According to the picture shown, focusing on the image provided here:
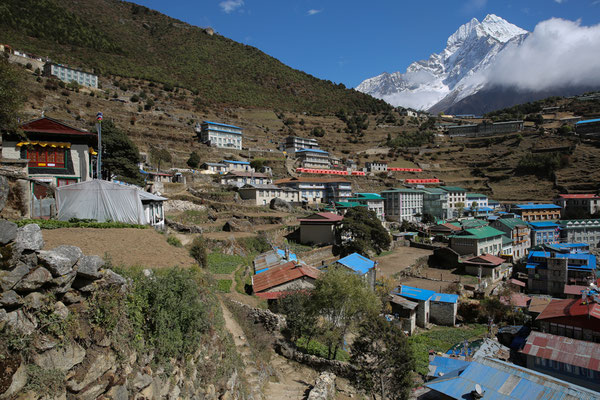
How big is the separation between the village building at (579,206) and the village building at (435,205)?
64.4 ft

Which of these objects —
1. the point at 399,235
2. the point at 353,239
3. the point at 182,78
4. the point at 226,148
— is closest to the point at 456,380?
the point at 353,239

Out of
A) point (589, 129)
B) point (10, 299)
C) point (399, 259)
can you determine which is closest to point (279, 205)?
point (399, 259)

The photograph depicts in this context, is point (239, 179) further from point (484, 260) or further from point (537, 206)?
point (537, 206)

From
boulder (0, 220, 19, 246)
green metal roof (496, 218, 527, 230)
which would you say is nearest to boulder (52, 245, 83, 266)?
boulder (0, 220, 19, 246)

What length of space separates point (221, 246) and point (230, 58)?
125 metres

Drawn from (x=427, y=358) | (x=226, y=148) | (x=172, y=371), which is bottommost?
(x=427, y=358)

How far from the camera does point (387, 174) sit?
7488 centimetres

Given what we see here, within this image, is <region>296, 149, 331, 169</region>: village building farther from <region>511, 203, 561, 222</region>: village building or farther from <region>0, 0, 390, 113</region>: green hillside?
<region>511, 203, 561, 222</region>: village building

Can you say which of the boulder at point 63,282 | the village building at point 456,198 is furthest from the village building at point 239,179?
the boulder at point 63,282

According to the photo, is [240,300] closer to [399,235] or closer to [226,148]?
[399,235]

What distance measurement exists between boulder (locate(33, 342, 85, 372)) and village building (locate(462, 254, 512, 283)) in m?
37.9

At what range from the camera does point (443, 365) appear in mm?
17797

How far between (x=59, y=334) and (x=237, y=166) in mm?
54099

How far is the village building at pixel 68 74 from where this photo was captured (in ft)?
215
